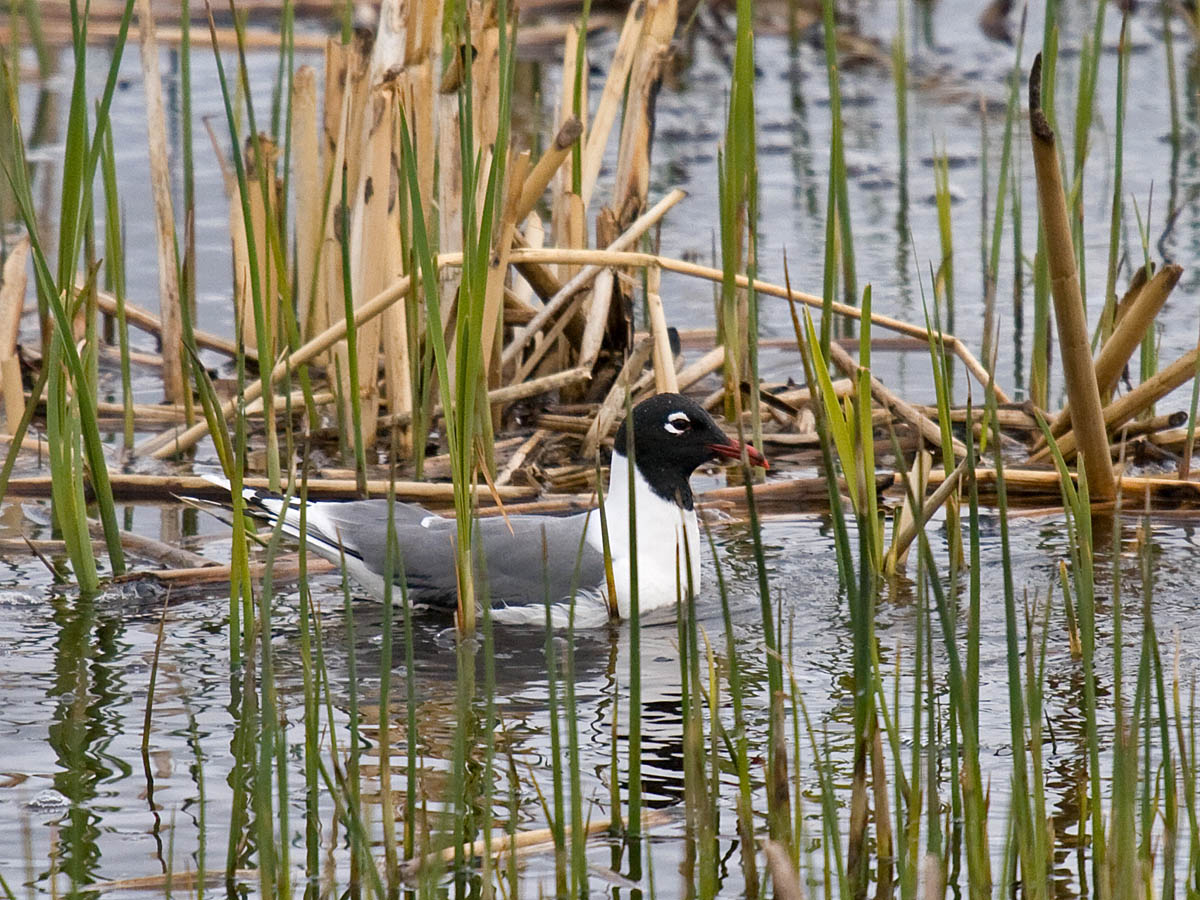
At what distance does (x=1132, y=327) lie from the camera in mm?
5664

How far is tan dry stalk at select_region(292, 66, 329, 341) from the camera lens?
642 cm

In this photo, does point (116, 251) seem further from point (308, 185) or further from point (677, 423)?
point (677, 423)

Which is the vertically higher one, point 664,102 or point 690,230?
point 664,102

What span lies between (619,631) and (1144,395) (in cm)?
184

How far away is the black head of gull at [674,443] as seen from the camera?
18.2 ft

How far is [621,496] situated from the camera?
18.4ft

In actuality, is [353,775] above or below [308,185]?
below

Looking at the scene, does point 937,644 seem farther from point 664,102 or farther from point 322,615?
point 664,102

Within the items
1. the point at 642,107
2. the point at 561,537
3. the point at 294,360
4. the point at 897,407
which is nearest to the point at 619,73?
the point at 642,107

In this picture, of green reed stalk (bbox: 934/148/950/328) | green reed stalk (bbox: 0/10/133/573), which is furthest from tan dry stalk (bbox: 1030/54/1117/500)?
green reed stalk (bbox: 0/10/133/573)

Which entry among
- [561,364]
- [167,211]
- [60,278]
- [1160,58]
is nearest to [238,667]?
[60,278]

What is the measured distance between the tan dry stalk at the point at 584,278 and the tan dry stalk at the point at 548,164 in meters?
0.30

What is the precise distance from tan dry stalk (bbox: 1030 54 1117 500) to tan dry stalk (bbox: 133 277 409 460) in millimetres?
1802

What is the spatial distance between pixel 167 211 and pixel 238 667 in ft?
6.58
